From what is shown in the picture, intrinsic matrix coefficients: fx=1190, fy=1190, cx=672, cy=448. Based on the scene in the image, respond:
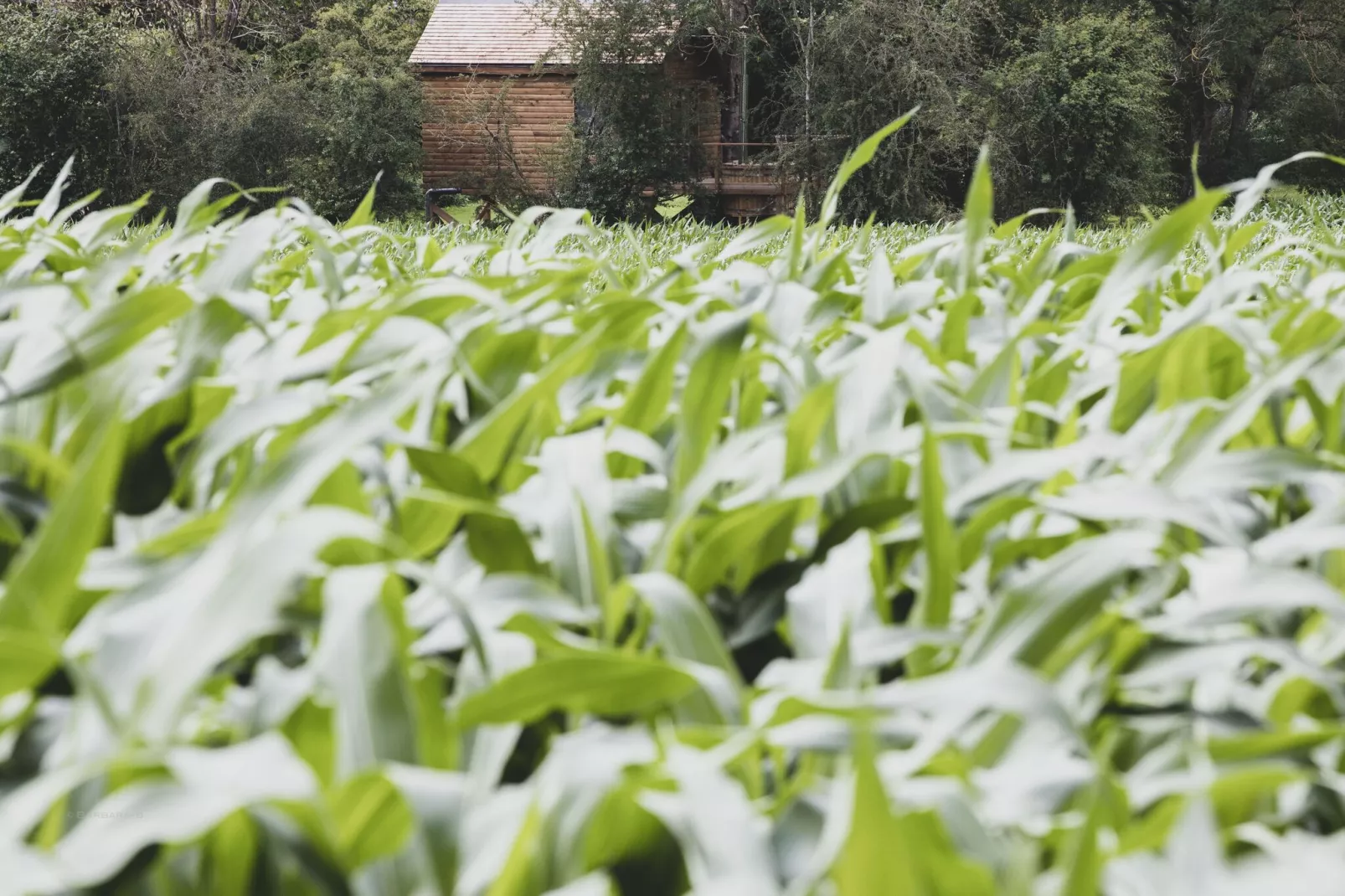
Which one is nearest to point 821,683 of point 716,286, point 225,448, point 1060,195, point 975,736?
point 975,736

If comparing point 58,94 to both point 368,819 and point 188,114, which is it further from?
point 368,819

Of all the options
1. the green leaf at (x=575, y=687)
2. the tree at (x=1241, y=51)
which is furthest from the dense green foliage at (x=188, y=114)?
the green leaf at (x=575, y=687)

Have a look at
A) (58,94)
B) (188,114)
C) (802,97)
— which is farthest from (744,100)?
(58,94)

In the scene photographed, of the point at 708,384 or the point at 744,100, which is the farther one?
the point at 744,100

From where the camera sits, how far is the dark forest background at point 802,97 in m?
21.9

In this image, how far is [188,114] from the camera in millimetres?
25094

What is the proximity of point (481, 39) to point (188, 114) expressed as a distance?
7093 mm

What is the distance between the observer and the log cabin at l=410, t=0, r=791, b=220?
84.3 ft

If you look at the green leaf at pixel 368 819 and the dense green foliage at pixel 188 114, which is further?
the dense green foliage at pixel 188 114

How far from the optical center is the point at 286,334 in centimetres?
107

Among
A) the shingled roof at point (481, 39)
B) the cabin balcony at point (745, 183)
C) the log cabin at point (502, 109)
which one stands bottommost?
the cabin balcony at point (745, 183)

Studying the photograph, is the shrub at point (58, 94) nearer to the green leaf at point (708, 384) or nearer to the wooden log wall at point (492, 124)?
the wooden log wall at point (492, 124)

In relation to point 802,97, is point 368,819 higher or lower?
higher

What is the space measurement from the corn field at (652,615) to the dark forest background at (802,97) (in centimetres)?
1954
